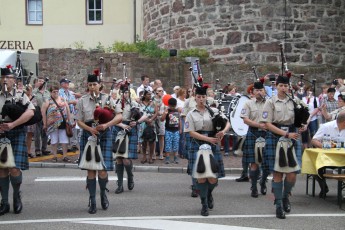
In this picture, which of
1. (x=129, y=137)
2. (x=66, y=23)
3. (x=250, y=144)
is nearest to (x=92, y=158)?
(x=129, y=137)

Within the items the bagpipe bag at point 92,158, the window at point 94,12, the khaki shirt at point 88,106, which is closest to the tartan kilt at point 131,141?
the khaki shirt at point 88,106

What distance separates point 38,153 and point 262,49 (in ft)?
29.4

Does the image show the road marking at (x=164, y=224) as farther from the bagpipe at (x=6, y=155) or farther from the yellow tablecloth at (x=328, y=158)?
the yellow tablecloth at (x=328, y=158)

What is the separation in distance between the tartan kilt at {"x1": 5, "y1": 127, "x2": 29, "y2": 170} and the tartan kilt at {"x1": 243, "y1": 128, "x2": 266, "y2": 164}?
3.99 meters

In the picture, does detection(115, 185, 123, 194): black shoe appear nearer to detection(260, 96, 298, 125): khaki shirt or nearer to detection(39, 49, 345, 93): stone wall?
detection(260, 96, 298, 125): khaki shirt

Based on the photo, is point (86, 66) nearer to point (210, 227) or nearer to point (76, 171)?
point (76, 171)

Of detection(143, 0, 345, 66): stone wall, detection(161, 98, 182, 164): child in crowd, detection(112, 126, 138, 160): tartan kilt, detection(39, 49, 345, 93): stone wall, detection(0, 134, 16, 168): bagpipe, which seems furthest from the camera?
detection(143, 0, 345, 66): stone wall

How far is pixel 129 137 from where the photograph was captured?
38.0ft

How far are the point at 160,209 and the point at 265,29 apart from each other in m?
12.7

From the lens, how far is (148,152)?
1542cm

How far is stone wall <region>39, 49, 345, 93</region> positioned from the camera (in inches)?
786

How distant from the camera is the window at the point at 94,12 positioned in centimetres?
3131

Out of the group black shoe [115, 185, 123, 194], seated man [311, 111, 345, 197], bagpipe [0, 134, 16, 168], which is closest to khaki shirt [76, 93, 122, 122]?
bagpipe [0, 134, 16, 168]

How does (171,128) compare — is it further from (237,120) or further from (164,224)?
(164,224)
